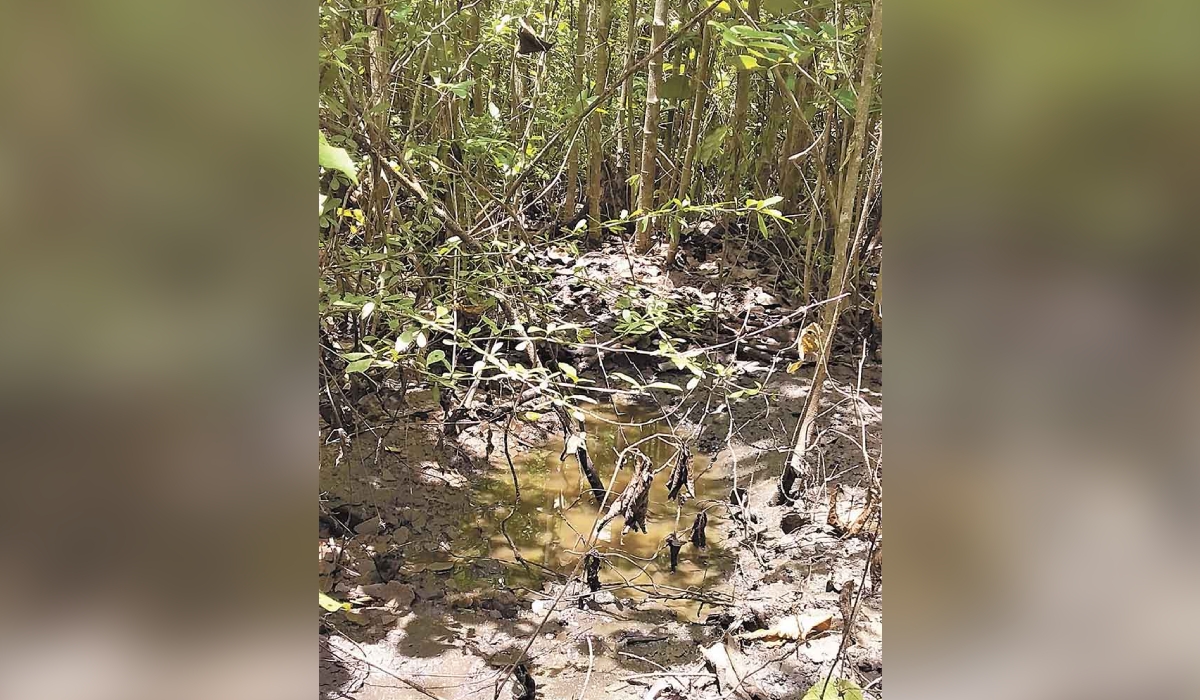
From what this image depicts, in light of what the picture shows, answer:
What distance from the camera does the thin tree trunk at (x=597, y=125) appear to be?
17.7ft

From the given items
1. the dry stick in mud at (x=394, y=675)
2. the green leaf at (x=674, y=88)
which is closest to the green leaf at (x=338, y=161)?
the dry stick in mud at (x=394, y=675)

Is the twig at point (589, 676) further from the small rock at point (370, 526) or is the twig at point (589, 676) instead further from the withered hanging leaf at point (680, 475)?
the small rock at point (370, 526)

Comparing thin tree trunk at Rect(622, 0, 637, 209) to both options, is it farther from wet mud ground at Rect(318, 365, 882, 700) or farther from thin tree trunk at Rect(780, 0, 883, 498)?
wet mud ground at Rect(318, 365, 882, 700)

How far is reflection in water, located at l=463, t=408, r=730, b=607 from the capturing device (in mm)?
2523

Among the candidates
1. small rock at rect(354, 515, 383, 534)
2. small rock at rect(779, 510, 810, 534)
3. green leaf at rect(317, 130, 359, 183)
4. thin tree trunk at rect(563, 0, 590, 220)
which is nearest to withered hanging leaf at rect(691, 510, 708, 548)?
small rock at rect(779, 510, 810, 534)

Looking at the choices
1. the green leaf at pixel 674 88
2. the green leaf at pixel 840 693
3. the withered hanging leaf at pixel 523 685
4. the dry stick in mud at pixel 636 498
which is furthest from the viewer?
the green leaf at pixel 674 88

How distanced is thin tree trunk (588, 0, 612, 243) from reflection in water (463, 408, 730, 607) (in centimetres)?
200
